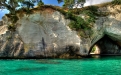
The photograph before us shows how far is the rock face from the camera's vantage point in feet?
92.8

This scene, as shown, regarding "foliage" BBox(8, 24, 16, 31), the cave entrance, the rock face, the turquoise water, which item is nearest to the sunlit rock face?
the rock face

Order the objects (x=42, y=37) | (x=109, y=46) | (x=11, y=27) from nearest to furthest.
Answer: (x=11, y=27), (x=42, y=37), (x=109, y=46)

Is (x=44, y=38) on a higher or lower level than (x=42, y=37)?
lower

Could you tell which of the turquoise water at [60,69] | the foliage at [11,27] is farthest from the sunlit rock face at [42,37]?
the turquoise water at [60,69]

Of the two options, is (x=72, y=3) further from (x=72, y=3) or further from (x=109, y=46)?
(x=109, y=46)

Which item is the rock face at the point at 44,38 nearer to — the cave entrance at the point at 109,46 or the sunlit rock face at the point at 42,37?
the sunlit rock face at the point at 42,37

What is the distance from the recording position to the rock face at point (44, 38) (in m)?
28.3

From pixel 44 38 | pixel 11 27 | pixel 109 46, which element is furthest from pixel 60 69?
pixel 109 46

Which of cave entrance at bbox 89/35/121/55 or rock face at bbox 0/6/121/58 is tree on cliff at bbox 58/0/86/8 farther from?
cave entrance at bbox 89/35/121/55

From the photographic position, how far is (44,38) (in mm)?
29484

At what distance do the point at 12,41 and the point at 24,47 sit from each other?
1.78 m

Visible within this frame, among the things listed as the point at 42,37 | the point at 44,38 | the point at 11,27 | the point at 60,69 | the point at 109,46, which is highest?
the point at 11,27

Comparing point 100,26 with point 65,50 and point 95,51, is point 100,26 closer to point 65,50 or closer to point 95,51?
point 65,50

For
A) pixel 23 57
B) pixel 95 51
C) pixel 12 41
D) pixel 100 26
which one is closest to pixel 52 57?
pixel 23 57
